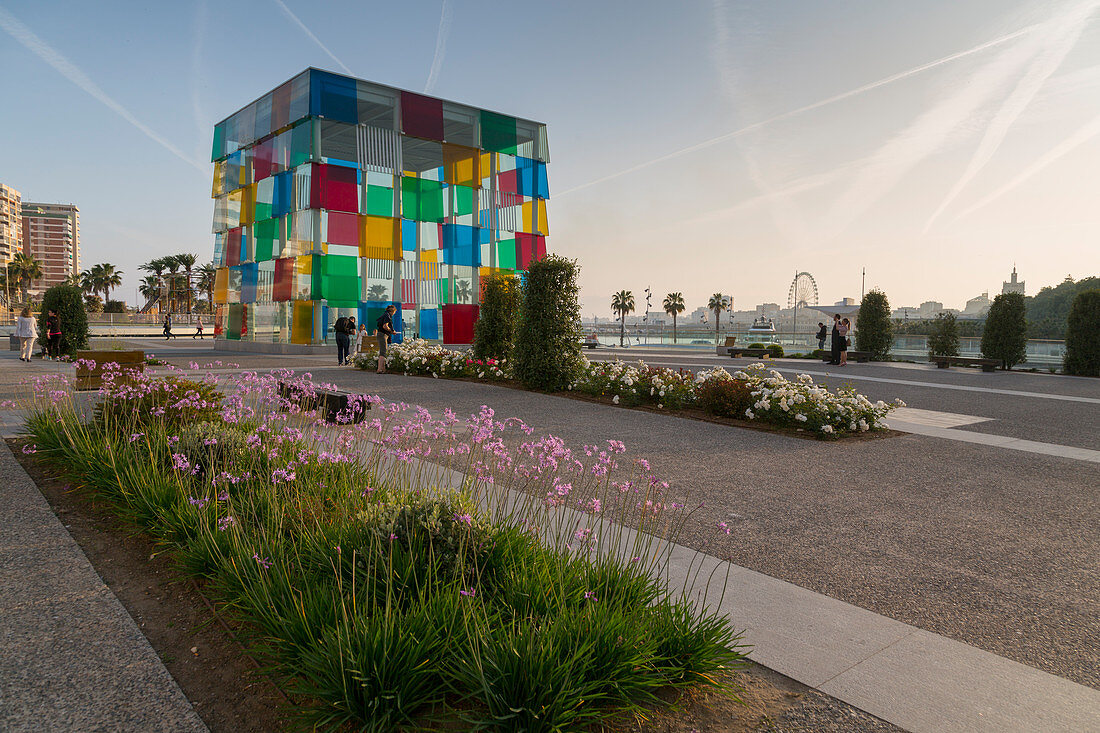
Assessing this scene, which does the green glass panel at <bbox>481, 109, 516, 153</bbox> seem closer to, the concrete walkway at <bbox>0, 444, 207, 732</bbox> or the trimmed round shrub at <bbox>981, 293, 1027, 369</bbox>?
the trimmed round shrub at <bbox>981, 293, 1027, 369</bbox>

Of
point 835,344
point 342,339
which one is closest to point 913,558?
point 342,339

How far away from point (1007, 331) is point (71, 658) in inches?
1133

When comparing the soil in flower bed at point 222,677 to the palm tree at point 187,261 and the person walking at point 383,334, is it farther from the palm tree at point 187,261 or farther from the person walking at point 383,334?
the palm tree at point 187,261

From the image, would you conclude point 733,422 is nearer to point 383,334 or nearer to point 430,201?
point 383,334

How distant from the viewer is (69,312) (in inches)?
738

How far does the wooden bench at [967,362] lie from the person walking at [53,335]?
1240 inches

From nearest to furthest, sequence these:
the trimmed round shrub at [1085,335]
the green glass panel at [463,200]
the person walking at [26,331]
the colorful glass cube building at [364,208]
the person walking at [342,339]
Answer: the person walking at [26,331] < the person walking at [342,339] < the trimmed round shrub at [1085,335] < the colorful glass cube building at [364,208] < the green glass panel at [463,200]

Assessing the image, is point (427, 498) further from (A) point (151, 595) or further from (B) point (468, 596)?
(A) point (151, 595)

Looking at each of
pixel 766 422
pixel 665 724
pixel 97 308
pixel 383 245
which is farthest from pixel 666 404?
pixel 97 308

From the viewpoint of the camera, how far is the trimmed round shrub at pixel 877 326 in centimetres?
2608

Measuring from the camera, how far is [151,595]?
3309 mm

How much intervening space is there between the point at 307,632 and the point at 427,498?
959 millimetres

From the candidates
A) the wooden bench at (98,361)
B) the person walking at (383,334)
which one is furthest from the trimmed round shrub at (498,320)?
the wooden bench at (98,361)

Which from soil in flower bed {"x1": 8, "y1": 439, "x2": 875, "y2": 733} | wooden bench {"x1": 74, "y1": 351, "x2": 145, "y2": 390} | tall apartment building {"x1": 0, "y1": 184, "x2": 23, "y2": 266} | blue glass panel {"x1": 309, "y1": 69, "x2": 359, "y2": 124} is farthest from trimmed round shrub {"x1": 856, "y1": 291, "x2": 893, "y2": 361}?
tall apartment building {"x1": 0, "y1": 184, "x2": 23, "y2": 266}
